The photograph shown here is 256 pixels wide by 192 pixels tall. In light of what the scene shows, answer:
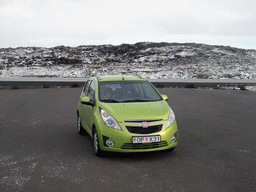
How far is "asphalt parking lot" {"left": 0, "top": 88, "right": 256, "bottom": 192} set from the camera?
485cm

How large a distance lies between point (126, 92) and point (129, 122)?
1.34m

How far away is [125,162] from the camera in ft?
19.7

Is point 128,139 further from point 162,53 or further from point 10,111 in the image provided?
point 162,53

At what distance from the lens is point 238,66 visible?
4384 cm

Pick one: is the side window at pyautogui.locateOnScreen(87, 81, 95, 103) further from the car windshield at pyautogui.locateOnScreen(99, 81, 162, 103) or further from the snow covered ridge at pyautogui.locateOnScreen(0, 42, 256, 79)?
the snow covered ridge at pyautogui.locateOnScreen(0, 42, 256, 79)

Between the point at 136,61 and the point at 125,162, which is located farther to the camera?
the point at 136,61

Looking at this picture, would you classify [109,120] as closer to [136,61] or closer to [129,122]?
[129,122]

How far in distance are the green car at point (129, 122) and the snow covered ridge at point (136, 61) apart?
30387mm

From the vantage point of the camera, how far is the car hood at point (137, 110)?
6.05 metres

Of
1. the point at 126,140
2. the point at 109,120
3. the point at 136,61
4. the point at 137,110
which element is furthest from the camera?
the point at 136,61

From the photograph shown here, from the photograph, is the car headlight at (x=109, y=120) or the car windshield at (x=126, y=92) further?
the car windshield at (x=126, y=92)

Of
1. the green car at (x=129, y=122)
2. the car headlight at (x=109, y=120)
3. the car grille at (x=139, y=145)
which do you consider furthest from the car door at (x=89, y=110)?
the car grille at (x=139, y=145)

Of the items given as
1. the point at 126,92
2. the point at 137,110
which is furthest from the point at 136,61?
the point at 137,110

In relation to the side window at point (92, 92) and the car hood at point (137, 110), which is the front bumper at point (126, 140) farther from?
the side window at point (92, 92)
